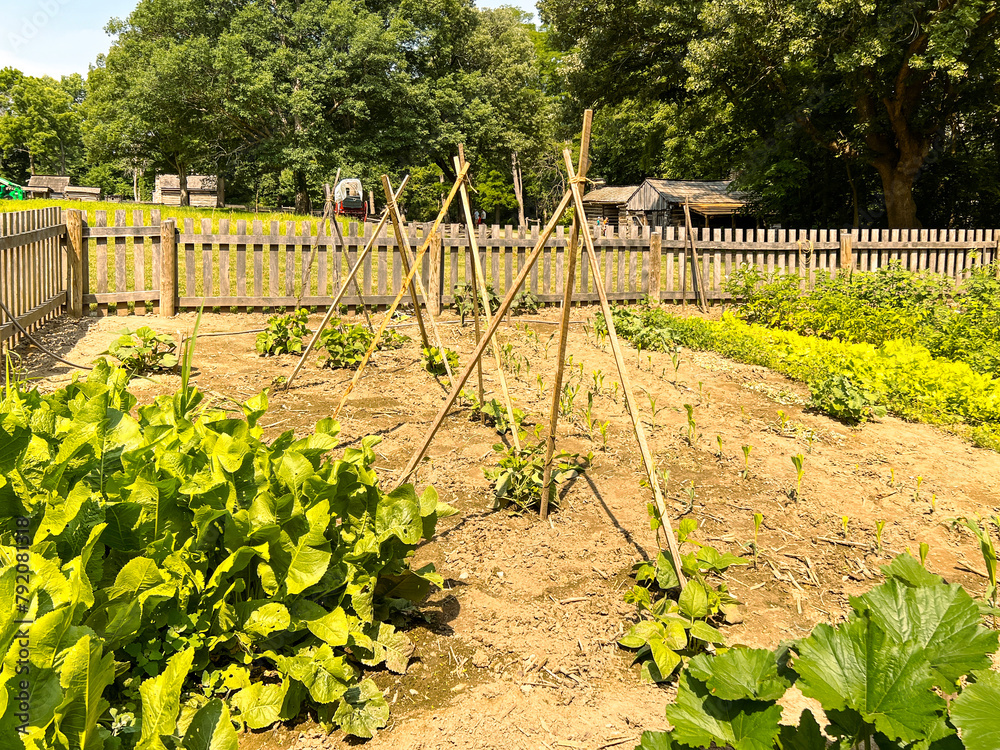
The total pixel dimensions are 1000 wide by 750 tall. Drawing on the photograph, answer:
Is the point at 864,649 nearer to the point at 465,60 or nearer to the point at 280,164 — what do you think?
the point at 280,164

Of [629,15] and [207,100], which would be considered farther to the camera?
[207,100]

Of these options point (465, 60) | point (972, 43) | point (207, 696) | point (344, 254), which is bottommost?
point (207, 696)

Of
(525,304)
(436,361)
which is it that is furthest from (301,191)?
(436,361)

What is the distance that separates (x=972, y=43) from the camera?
1673 centimetres

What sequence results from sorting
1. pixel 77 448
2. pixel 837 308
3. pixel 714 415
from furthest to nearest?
pixel 837 308, pixel 714 415, pixel 77 448

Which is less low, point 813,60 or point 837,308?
point 813,60

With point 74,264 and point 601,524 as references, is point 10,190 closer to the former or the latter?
point 74,264

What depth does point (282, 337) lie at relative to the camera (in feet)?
24.8

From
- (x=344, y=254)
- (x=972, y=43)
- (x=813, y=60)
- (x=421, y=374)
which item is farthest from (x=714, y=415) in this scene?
(x=813, y=60)

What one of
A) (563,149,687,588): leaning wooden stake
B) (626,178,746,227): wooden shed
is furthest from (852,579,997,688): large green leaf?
(626,178,746,227): wooden shed

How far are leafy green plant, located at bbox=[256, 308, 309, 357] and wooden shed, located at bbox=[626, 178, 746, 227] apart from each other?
26510mm

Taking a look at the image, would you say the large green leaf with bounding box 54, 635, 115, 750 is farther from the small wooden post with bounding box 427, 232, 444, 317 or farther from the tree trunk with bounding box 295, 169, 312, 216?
the tree trunk with bounding box 295, 169, 312, 216

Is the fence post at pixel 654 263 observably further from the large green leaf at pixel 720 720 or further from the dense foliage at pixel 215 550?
the large green leaf at pixel 720 720

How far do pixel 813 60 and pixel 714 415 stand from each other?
17.5 meters
